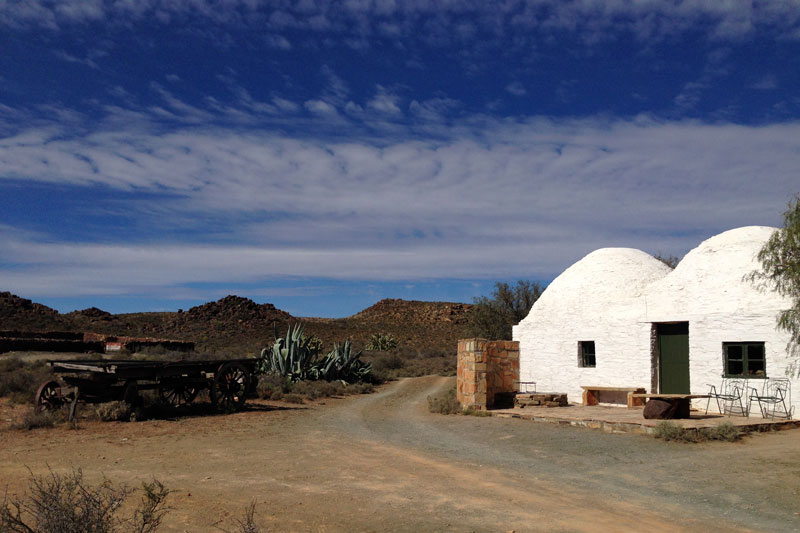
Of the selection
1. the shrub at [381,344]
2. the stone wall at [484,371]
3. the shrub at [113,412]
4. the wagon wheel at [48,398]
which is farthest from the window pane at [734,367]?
the shrub at [381,344]

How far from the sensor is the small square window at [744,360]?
14.1 metres

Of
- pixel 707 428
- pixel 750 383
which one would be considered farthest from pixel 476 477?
pixel 750 383

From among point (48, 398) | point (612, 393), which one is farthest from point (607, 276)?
point (48, 398)

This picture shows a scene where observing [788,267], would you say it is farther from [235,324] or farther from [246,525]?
[235,324]

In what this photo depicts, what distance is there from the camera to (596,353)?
17.3m

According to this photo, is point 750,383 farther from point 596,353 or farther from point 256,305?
point 256,305

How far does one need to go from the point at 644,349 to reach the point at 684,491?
8.81 meters

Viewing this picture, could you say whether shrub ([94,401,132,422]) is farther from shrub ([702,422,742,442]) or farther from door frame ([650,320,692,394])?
door frame ([650,320,692,394])

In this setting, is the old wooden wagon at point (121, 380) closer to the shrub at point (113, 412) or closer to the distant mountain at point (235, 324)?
the shrub at point (113, 412)

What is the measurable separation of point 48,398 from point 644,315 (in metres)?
13.9

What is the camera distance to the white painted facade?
47.5 feet

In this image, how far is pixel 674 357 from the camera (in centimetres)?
1594

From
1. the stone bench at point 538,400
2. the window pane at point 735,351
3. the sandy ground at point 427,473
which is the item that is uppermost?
the window pane at point 735,351

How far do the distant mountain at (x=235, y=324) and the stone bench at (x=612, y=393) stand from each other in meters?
22.6
